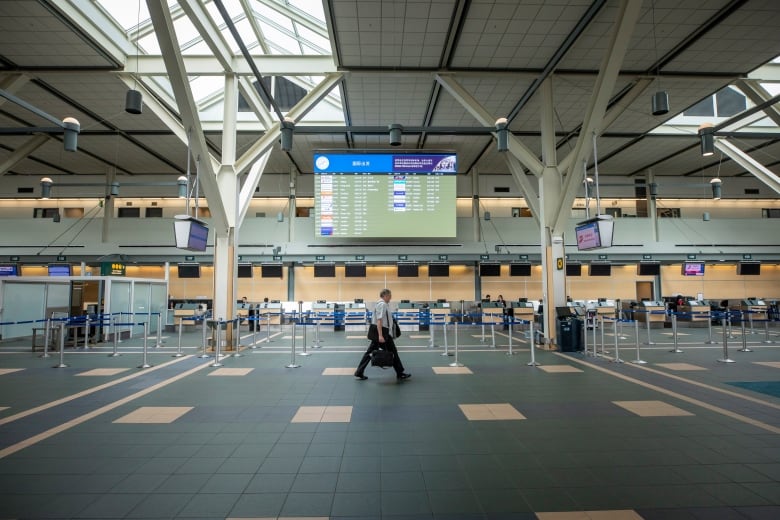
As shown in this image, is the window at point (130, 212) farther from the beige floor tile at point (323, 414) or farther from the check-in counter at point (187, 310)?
the beige floor tile at point (323, 414)

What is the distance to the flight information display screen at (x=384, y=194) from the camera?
52.5 feet

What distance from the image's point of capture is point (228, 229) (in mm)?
11453

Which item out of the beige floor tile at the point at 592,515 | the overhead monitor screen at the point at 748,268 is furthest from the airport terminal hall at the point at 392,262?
the overhead monitor screen at the point at 748,268

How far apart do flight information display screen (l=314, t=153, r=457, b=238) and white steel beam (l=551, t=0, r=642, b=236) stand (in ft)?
18.6

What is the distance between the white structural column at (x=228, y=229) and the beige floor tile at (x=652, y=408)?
9703mm

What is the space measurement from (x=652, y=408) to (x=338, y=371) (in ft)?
18.0

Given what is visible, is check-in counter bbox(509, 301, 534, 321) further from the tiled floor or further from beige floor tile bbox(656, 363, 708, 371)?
the tiled floor

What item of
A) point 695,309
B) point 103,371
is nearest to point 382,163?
point 103,371

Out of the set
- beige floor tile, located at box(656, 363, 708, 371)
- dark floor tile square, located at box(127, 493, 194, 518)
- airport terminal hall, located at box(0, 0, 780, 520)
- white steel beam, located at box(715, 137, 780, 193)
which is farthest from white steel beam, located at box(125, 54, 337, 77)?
white steel beam, located at box(715, 137, 780, 193)

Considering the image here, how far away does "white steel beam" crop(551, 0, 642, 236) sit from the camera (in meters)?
7.75

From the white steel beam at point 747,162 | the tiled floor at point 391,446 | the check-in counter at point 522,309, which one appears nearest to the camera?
the tiled floor at point 391,446

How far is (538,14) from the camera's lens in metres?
8.74

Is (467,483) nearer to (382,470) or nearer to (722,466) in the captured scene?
(382,470)

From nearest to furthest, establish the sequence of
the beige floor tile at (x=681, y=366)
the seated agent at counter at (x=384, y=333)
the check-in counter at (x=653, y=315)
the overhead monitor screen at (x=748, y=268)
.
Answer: the seated agent at counter at (x=384, y=333)
the beige floor tile at (x=681, y=366)
the check-in counter at (x=653, y=315)
the overhead monitor screen at (x=748, y=268)
